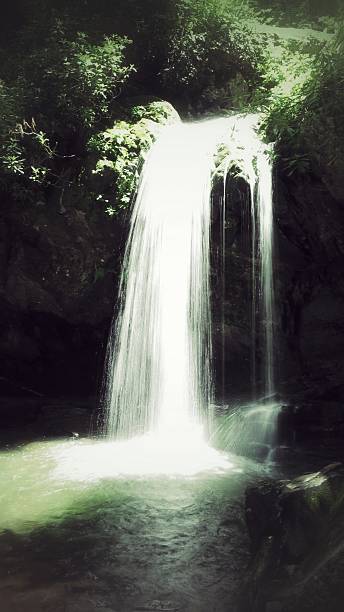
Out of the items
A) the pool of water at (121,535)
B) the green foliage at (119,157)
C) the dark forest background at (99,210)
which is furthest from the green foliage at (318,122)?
the pool of water at (121,535)

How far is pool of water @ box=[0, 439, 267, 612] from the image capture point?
3377 mm

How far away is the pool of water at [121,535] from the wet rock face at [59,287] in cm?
398

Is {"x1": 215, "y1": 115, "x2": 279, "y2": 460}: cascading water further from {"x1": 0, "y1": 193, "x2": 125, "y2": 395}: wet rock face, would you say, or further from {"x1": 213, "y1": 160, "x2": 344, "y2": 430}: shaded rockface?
{"x1": 0, "y1": 193, "x2": 125, "y2": 395}: wet rock face

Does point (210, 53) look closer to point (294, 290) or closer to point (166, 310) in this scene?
point (294, 290)

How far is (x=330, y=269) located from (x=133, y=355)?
4405mm

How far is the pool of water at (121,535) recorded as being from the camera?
3.38 m

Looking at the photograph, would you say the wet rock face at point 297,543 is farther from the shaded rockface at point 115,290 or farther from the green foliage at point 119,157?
the green foliage at point 119,157

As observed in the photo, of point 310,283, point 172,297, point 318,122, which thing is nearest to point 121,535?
point 172,297

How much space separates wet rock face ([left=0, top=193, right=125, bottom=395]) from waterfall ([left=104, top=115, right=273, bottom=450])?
729 mm

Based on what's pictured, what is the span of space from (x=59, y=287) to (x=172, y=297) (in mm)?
2671

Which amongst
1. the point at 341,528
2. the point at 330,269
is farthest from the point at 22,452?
the point at 330,269

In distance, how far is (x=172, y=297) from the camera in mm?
9148

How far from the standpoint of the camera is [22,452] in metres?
7.34

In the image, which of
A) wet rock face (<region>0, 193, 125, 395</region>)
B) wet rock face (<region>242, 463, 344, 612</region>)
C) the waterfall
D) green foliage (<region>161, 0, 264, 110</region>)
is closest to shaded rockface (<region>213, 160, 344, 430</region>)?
the waterfall
